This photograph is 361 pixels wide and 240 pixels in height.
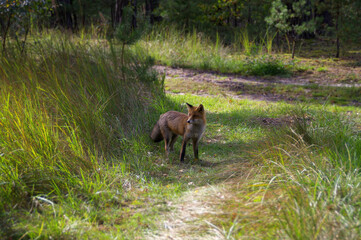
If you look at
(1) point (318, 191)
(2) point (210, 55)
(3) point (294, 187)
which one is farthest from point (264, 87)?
(1) point (318, 191)

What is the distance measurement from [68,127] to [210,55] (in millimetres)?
10626

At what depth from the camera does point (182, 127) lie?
224 inches

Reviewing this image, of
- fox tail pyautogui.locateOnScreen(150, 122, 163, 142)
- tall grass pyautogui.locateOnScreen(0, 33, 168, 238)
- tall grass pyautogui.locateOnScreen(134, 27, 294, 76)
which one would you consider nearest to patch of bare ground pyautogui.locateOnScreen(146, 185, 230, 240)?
tall grass pyautogui.locateOnScreen(0, 33, 168, 238)

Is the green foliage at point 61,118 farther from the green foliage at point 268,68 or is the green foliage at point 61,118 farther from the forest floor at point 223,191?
the green foliage at point 268,68

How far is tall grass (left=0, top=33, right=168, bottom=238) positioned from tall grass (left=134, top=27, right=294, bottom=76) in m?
6.52

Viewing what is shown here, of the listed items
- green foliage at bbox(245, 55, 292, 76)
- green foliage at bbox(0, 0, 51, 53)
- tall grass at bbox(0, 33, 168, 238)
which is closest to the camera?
tall grass at bbox(0, 33, 168, 238)

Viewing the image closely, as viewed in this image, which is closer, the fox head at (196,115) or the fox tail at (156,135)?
the fox head at (196,115)

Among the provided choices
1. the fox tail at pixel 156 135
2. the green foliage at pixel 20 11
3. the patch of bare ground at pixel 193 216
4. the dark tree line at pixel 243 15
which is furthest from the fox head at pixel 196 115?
the dark tree line at pixel 243 15

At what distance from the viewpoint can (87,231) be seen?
3.31m

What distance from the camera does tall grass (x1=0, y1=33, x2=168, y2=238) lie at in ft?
12.8

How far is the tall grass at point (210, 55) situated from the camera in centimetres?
1379

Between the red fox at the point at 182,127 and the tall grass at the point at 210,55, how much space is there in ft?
25.3

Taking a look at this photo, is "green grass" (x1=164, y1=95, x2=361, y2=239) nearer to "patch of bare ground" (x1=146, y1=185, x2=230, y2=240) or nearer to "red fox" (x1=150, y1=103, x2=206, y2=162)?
"patch of bare ground" (x1=146, y1=185, x2=230, y2=240)

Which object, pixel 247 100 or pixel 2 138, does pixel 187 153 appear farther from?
pixel 247 100
